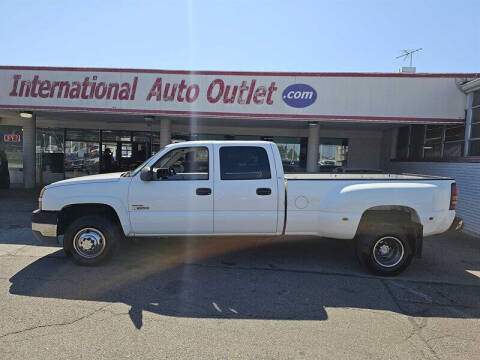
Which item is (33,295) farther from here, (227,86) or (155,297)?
(227,86)

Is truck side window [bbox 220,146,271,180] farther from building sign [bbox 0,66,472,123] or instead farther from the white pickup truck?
building sign [bbox 0,66,472,123]

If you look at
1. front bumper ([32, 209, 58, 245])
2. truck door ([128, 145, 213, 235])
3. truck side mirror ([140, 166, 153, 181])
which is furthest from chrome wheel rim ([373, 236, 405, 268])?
front bumper ([32, 209, 58, 245])

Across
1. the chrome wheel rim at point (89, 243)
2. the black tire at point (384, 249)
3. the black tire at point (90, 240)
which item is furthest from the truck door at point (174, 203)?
the black tire at point (384, 249)

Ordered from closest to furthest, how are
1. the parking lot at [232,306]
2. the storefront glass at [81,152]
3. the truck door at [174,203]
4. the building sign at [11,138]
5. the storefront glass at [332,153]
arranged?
the parking lot at [232,306]
the truck door at [174,203]
the building sign at [11,138]
the storefront glass at [332,153]
the storefront glass at [81,152]

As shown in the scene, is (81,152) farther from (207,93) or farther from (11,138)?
(207,93)

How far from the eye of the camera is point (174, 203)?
484 centimetres

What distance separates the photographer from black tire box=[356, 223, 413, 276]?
478 cm

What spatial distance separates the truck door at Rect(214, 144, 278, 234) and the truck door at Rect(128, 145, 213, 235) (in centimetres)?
15

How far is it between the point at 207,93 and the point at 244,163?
6.15 m

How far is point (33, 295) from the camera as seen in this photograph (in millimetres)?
3982

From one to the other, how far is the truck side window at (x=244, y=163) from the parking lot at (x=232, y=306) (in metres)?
1.46

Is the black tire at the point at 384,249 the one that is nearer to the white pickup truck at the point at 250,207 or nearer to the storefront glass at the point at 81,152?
the white pickup truck at the point at 250,207

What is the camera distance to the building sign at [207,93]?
10109 mm

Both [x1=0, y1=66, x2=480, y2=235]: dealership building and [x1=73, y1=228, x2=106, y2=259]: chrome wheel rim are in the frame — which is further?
[x1=0, y1=66, x2=480, y2=235]: dealership building
